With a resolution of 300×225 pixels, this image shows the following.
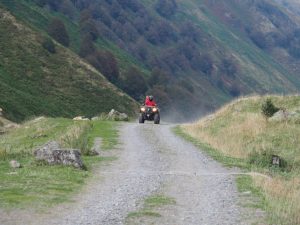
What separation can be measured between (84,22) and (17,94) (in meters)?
68.0

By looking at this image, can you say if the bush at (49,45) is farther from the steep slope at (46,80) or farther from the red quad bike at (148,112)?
the red quad bike at (148,112)

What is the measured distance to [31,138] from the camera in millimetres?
35031

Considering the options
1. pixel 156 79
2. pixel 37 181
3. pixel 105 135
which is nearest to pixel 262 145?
pixel 105 135

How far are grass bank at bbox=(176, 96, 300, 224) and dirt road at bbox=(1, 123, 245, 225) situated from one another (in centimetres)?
104

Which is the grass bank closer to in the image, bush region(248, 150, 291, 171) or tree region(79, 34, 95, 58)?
bush region(248, 150, 291, 171)

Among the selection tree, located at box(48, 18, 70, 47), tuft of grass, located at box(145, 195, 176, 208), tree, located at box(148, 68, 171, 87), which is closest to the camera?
tuft of grass, located at box(145, 195, 176, 208)

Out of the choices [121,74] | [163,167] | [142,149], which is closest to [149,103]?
[142,149]

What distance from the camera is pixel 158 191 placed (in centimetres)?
1577

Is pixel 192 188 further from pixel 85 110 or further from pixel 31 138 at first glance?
pixel 85 110

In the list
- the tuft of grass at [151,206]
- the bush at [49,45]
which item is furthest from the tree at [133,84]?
the tuft of grass at [151,206]

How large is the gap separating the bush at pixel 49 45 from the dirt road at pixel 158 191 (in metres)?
74.6

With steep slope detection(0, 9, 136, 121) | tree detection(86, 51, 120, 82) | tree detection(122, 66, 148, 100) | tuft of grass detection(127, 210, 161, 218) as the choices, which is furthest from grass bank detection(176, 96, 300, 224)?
tree detection(122, 66, 148, 100)

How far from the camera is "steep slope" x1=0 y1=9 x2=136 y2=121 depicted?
79.8 meters

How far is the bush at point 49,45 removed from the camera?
97000 millimetres
